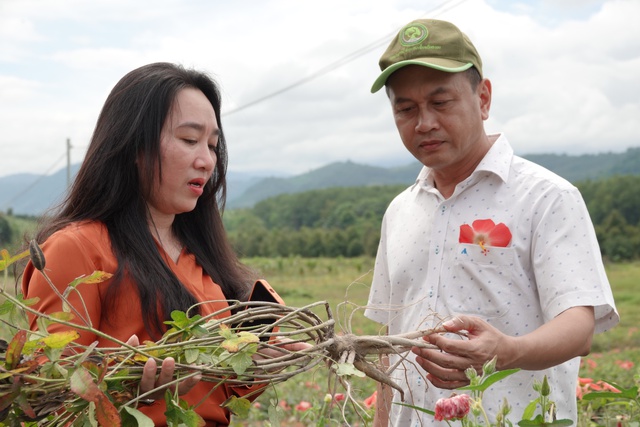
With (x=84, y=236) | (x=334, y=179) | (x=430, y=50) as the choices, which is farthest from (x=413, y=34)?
(x=334, y=179)

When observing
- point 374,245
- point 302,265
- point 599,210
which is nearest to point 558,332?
point 302,265

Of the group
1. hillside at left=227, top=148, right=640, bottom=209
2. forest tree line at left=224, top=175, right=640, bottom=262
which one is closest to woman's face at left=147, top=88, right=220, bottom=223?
forest tree line at left=224, top=175, right=640, bottom=262

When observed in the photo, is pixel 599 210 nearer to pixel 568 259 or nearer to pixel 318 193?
pixel 318 193

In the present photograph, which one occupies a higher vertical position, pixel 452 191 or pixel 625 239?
pixel 452 191

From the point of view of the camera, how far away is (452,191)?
198 cm

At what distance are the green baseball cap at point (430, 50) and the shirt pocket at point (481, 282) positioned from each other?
0.43m

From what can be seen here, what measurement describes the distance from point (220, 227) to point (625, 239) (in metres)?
28.3

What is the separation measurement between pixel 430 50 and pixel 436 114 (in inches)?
6.0

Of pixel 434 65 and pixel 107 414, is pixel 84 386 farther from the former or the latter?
pixel 434 65

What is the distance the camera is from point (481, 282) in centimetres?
181

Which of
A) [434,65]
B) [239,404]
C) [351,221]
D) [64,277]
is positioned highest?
[434,65]

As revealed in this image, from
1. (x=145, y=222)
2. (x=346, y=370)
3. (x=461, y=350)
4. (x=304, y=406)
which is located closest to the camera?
(x=346, y=370)

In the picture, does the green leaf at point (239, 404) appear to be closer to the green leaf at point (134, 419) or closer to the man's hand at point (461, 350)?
the green leaf at point (134, 419)

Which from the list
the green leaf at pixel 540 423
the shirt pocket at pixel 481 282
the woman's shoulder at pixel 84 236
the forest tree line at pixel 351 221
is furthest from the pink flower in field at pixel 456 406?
the forest tree line at pixel 351 221
